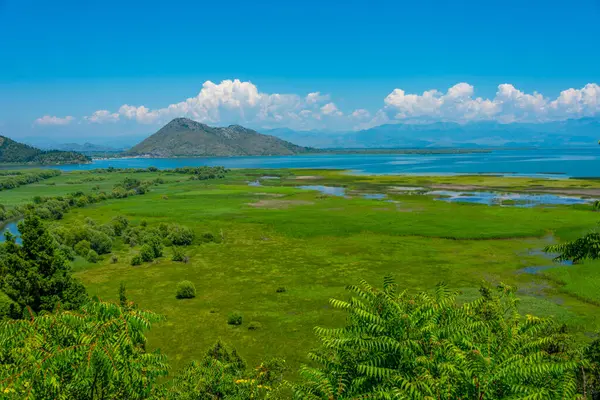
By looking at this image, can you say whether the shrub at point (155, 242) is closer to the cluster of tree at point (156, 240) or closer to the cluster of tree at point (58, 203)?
the cluster of tree at point (156, 240)

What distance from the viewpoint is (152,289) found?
2346 inches

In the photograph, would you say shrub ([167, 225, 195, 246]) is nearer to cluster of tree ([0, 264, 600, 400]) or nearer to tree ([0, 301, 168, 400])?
cluster of tree ([0, 264, 600, 400])

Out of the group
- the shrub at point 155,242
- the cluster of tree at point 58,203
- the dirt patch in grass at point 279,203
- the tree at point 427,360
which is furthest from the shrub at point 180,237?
the tree at point 427,360

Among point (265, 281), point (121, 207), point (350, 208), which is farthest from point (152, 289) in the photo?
point (121, 207)

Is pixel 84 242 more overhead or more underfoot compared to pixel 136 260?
more overhead

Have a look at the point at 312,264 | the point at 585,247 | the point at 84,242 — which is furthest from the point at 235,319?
the point at 84,242

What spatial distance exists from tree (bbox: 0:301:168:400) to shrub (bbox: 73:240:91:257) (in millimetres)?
74653

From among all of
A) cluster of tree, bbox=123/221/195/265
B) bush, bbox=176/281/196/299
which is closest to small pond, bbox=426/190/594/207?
cluster of tree, bbox=123/221/195/265

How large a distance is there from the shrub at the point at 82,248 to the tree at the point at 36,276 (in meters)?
42.2

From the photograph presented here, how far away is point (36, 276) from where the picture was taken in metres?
34.6

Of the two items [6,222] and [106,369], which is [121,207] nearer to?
[6,222]

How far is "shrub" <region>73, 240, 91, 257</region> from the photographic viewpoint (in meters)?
76.2

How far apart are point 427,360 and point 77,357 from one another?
785cm

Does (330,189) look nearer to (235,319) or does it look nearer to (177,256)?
(177,256)
